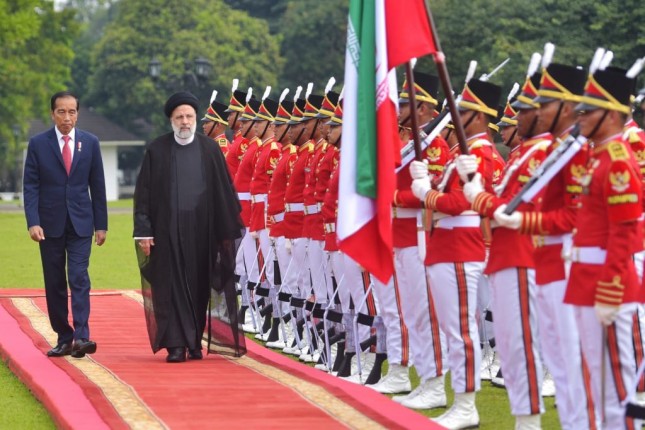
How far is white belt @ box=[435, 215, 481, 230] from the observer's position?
8.52 metres

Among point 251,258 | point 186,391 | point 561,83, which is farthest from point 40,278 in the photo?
point 561,83

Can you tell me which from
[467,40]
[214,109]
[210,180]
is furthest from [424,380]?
[467,40]

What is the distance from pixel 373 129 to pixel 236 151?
7.48 metres

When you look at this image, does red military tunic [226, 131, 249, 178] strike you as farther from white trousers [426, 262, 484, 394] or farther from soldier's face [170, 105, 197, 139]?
white trousers [426, 262, 484, 394]

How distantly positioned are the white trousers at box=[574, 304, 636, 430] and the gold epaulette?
28.0 inches

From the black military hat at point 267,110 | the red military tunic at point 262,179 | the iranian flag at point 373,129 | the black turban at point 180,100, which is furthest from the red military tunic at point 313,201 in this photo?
the iranian flag at point 373,129

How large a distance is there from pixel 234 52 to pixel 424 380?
50.2 metres

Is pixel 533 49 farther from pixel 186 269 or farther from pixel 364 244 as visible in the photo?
pixel 364 244

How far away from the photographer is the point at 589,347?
678cm

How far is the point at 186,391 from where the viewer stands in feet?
30.1

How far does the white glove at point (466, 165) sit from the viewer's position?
300 inches

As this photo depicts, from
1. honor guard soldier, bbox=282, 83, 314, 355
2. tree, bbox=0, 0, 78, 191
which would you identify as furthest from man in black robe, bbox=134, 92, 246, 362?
tree, bbox=0, 0, 78, 191

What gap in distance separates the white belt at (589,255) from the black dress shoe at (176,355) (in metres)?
4.68

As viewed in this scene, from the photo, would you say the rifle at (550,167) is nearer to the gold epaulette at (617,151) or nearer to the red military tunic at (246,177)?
the gold epaulette at (617,151)
